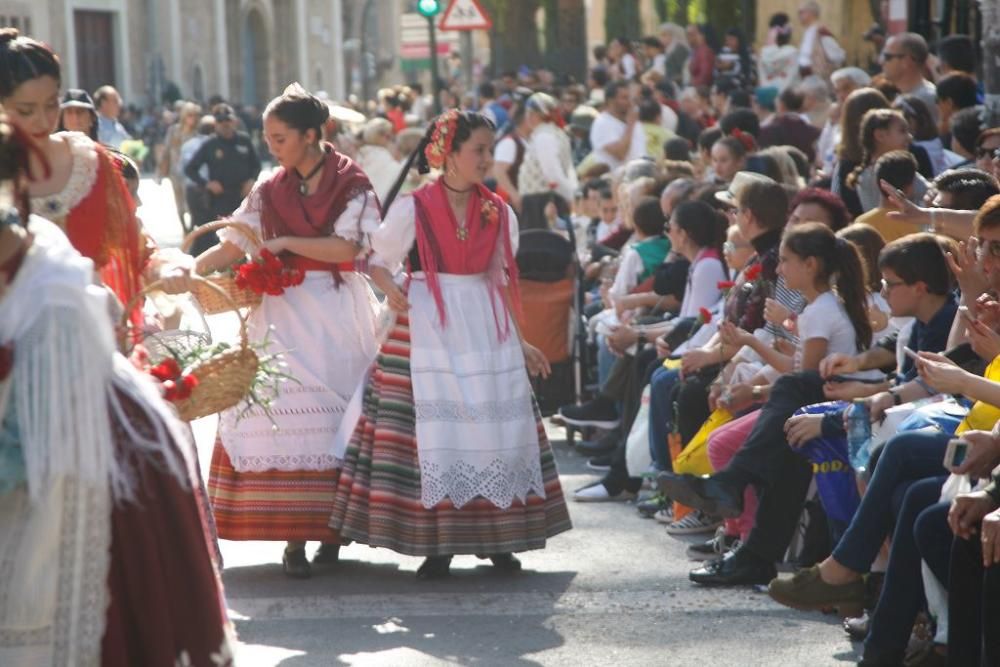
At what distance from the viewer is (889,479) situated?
5.91m

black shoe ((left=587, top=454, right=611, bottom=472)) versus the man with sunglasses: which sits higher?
the man with sunglasses

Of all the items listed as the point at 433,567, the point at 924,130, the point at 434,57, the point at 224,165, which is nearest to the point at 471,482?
the point at 433,567

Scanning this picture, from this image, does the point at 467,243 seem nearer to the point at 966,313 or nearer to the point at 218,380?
the point at 966,313

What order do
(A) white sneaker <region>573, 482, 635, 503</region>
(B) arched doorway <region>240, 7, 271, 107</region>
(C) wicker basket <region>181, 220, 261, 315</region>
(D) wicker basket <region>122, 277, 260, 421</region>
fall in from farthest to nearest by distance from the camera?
1. (B) arched doorway <region>240, 7, 271, 107</region>
2. (A) white sneaker <region>573, 482, 635, 503</region>
3. (C) wicker basket <region>181, 220, 261, 315</region>
4. (D) wicker basket <region>122, 277, 260, 421</region>

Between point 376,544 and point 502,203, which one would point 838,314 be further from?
point 376,544

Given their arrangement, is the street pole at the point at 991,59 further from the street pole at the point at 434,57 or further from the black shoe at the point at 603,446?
the street pole at the point at 434,57

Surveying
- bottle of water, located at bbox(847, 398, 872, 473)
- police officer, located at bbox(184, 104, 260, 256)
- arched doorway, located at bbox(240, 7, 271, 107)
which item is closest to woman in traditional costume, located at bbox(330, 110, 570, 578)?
bottle of water, located at bbox(847, 398, 872, 473)

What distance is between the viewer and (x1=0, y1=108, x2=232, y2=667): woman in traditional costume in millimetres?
3836

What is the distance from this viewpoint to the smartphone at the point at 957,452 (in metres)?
5.43

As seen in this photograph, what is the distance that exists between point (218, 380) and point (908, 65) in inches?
283

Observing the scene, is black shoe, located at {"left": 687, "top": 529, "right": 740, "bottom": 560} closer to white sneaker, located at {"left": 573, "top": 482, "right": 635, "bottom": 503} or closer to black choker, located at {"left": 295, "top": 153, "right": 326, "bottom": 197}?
white sneaker, located at {"left": 573, "top": 482, "right": 635, "bottom": 503}

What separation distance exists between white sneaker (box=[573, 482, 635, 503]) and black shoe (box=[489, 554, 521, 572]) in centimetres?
151

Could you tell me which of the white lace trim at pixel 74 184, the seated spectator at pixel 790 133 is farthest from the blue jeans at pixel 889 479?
the seated spectator at pixel 790 133

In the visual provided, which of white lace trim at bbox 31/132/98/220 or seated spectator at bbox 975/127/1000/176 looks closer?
white lace trim at bbox 31/132/98/220
